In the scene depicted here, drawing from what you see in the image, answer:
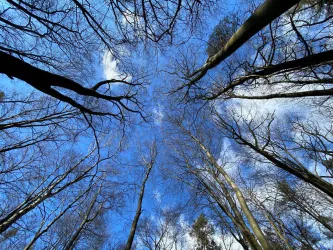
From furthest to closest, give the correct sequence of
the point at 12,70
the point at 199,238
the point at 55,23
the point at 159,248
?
the point at 199,238 < the point at 159,248 < the point at 55,23 < the point at 12,70

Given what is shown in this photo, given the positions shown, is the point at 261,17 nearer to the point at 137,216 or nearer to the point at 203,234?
the point at 137,216

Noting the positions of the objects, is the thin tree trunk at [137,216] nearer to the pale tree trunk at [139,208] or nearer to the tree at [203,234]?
the pale tree trunk at [139,208]

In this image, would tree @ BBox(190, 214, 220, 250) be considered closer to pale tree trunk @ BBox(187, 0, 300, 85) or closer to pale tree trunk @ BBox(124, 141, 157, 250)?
pale tree trunk @ BBox(124, 141, 157, 250)

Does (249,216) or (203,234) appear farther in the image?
(203,234)

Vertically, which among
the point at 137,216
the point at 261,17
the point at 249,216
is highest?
the point at 137,216

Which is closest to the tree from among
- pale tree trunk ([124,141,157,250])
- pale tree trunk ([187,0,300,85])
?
pale tree trunk ([124,141,157,250])

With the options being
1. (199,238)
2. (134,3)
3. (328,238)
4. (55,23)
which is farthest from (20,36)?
(328,238)

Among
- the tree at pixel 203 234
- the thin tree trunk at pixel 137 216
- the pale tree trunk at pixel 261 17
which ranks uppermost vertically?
the tree at pixel 203 234

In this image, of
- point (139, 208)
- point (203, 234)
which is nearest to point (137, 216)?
point (139, 208)

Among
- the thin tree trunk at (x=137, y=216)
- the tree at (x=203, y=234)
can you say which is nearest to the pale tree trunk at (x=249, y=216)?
the thin tree trunk at (x=137, y=216)

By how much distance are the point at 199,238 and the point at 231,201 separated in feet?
32.3

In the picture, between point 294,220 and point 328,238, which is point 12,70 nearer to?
point 294,220

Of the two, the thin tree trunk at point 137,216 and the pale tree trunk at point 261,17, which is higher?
the thin tree trunk at point 137,216

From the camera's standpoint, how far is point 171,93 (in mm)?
7234
